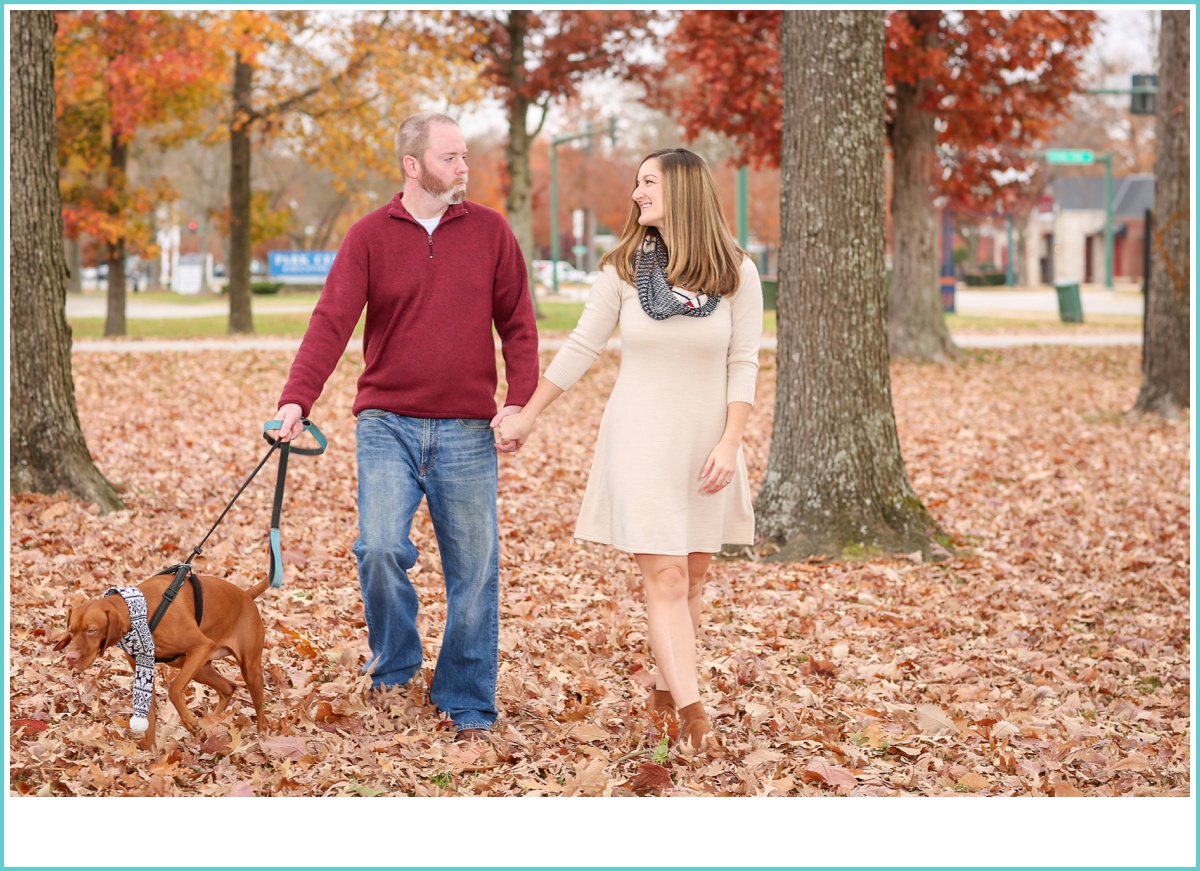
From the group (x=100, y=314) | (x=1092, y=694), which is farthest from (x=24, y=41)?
(x=100, y=314)

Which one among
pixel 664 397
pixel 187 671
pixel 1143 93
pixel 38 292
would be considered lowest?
pixel 187 671

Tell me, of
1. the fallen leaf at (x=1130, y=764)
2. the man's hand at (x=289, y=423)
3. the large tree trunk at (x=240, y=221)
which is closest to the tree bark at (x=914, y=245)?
the large tree trunk at (x=240, y=221)

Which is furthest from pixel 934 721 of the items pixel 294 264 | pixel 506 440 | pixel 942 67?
pixel 294 264

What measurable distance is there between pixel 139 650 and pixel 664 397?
1842 mm

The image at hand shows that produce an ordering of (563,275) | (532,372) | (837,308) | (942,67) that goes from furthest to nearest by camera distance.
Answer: (563,275) < (942,67) < (837,308) < (532,372)

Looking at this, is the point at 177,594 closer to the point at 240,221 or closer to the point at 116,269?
the point at 240,221

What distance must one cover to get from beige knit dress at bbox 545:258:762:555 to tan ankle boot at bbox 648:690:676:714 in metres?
0.60

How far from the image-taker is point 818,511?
300 inches

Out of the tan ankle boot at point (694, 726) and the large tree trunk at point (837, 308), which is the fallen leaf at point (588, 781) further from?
the large tree trunk at point (837, 308)

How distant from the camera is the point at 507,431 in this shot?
4336mm

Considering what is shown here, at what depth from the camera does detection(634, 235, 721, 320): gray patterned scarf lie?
4168 mm

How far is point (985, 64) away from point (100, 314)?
21.5 meters

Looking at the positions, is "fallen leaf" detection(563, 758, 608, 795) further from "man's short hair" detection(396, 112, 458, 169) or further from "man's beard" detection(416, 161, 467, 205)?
"man's short hair" detection(396, 112, 458, 169)

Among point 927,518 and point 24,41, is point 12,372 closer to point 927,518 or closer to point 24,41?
point 24,41
